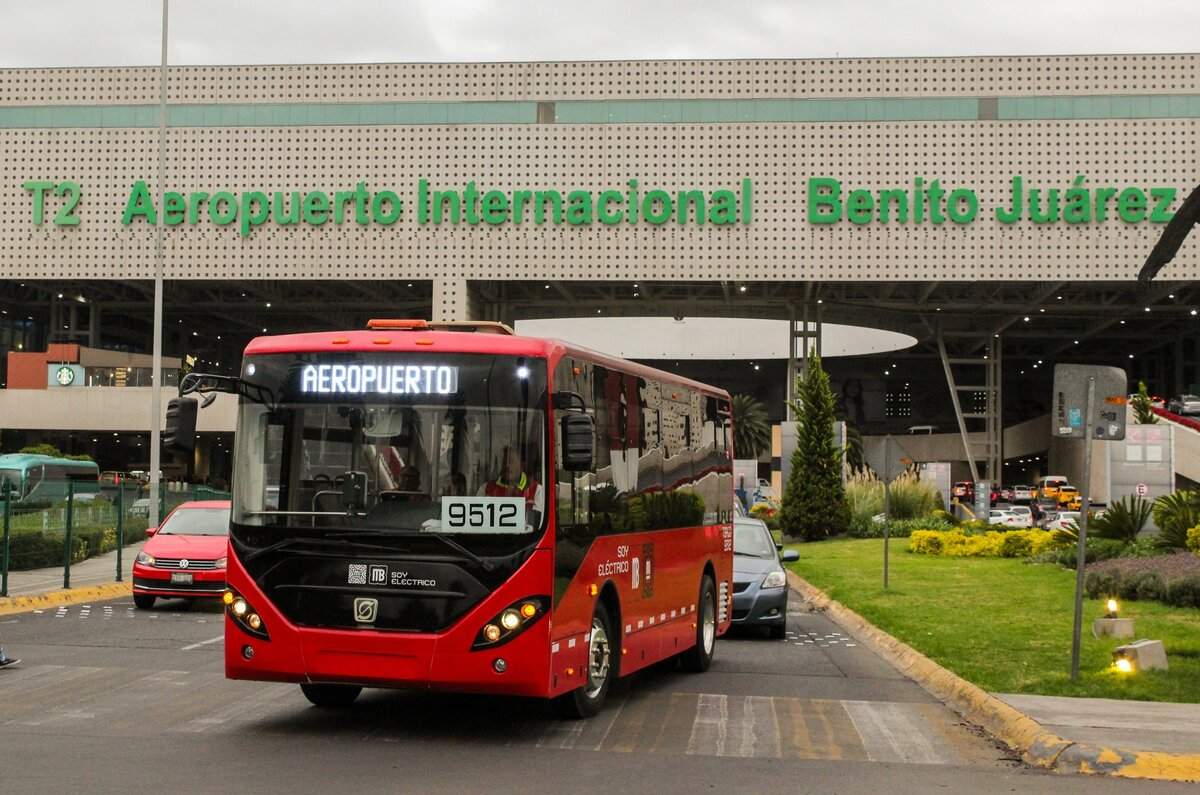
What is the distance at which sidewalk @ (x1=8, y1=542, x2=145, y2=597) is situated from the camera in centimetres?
2202

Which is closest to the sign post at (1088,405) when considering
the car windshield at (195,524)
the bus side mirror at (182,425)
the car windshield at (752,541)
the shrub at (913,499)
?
the bus side mirror at (182,425)

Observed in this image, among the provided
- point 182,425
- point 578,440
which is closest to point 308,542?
point 182,425

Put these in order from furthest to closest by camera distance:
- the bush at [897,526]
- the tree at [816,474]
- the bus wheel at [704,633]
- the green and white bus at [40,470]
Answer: the green and white bus at [40,470] → the tree at [816,474] → the bush at [897,526] → the bus wheel at [704,633]

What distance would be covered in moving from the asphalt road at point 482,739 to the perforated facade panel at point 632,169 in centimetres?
4812

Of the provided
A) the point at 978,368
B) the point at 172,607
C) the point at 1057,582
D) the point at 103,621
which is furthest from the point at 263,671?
the point at 978,368

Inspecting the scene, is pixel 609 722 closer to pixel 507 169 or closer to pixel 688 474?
pixel 688 474

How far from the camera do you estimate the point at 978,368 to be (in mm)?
95875

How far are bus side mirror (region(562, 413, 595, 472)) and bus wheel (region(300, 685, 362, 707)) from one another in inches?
118

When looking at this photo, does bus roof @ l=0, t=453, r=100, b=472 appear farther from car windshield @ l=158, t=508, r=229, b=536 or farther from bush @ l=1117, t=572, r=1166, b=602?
bush @ l=1117, t=572, r=1166, b=602

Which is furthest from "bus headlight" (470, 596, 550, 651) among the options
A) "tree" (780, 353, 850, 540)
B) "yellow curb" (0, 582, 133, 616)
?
"tree" (780, 353, 850, 540)

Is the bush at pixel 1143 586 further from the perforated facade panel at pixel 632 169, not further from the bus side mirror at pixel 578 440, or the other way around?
the perforated facade panel at pixel 632 169

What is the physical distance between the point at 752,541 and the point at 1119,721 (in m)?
9.28

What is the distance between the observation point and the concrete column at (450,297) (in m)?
62.2

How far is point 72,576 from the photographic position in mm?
25250
